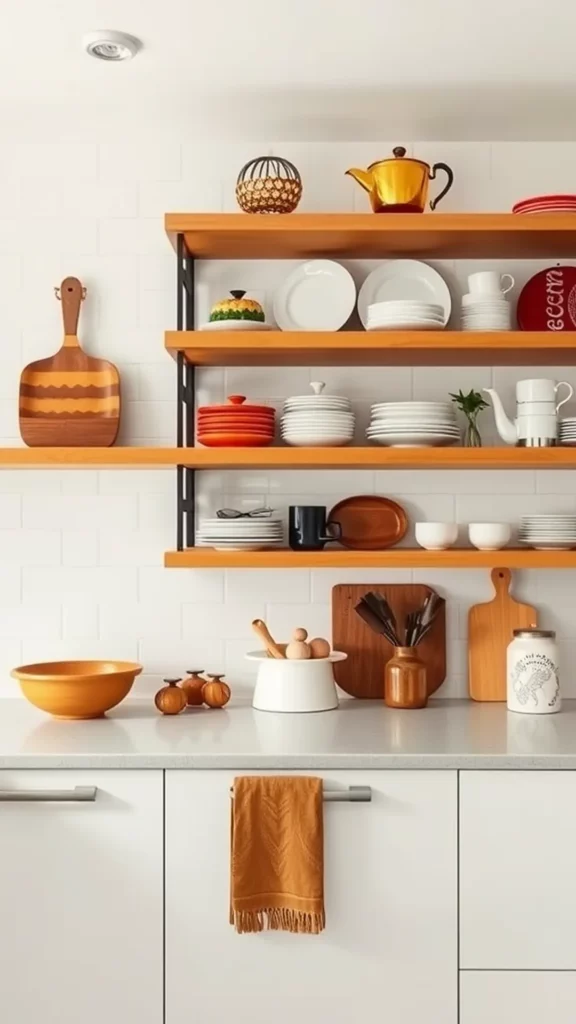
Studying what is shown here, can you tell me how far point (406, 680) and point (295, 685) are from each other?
291mm

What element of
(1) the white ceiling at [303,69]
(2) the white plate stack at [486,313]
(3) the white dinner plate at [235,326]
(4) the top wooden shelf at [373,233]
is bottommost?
(3) the white dinner plate at [235,326]

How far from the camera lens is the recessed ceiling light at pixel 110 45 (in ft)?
7.90

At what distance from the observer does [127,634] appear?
307 cm

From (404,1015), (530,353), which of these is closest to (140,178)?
(530,353)

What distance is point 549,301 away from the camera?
119 inches

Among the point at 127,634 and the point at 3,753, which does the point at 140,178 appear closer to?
the point at 127,634

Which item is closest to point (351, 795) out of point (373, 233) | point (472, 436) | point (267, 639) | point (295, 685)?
point (295, 685)

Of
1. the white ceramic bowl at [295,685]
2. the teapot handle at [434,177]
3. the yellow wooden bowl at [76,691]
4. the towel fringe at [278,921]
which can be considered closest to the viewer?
the towel fringe at [278,921]

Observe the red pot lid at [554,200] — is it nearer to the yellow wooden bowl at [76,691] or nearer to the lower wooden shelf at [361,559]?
the lower wooden shelf at [361,559]

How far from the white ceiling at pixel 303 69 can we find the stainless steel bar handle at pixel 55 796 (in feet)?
5.36

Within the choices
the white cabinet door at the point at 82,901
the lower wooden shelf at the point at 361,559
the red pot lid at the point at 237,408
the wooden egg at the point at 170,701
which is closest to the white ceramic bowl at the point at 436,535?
the lower wooden shelf at the point at 361,559

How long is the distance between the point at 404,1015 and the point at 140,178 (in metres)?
2.23

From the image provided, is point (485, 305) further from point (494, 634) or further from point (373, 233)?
point (494, 634)

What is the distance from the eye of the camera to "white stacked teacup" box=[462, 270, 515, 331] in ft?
9.42
